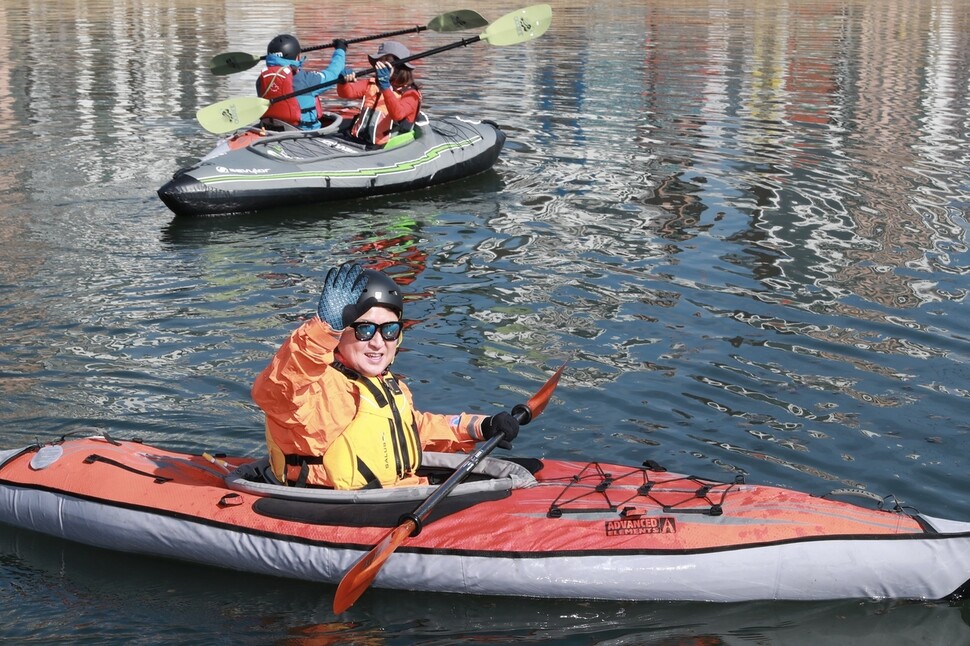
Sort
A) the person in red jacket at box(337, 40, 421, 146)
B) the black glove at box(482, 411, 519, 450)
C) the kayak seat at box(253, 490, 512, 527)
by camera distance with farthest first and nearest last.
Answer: the person in red jacket at box(337, 40, 421, 146), the black glove at box(482, 411, 519, 450), the kayak seat at box(253, 490, 512, 527)

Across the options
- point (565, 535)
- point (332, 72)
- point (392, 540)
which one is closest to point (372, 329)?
point (392, 540)

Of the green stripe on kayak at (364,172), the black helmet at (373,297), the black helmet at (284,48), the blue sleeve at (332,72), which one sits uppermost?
the black helmet at (284,48)

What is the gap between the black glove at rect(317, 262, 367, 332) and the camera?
4.72 metres

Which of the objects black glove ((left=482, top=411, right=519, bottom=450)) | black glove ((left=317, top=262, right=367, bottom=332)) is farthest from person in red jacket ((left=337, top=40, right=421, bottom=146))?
black glove ((left=317, top=262, right=367, bottom=332))

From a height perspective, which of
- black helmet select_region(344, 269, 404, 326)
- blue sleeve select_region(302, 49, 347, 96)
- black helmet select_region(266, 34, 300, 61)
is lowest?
black helmet select_region(344, 269, 404, 326)

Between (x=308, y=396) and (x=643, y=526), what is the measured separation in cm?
149

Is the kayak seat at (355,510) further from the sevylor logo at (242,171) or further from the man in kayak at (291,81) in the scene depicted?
the man in kayak at (291,81)

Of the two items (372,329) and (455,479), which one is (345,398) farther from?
(455,479)

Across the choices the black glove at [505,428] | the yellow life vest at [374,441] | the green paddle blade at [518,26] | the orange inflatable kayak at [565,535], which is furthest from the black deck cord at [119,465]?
the green paddle blade at [518,26]

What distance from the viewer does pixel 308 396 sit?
4.89 meters

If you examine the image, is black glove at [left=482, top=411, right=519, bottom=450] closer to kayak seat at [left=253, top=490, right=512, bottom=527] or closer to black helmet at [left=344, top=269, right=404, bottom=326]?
kayak seat at [left=253, top=490, right=512, bottom=527]

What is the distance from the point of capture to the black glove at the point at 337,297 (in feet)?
15.5

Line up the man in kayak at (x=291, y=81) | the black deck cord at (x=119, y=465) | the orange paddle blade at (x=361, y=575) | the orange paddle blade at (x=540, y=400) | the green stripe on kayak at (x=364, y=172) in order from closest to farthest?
the orange paddle blade at (x=361, y=575)
the black deck cord at (x=119, y=465)
the orange paddle blade at (x=540, y=400)
the green stripe on kayak at (x=364, y=172)
the man in kayak at (x=291, y=81)

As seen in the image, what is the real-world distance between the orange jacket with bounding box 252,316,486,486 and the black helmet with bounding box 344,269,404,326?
5.5 inches
